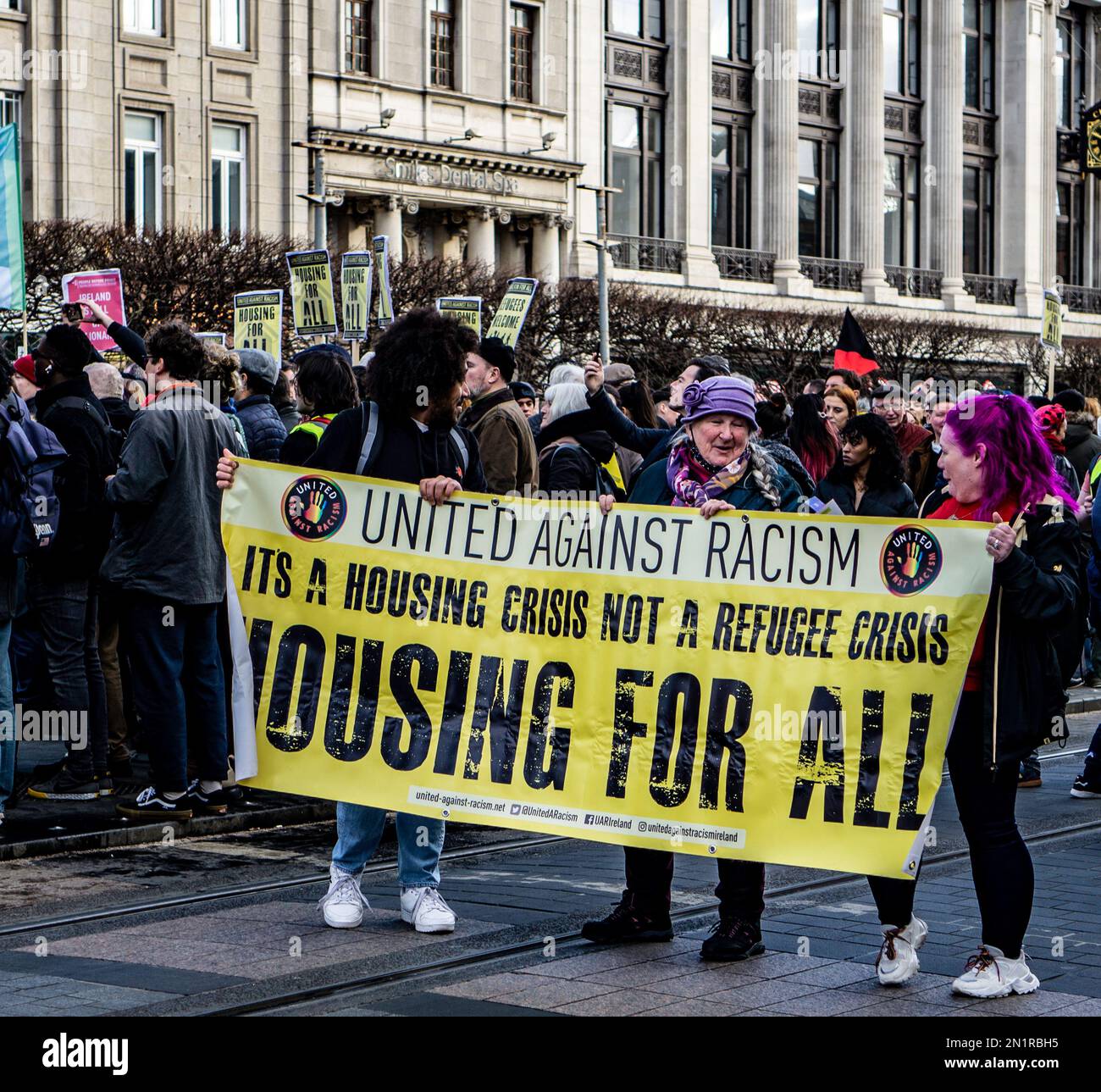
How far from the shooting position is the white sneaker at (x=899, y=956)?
6.13 metres

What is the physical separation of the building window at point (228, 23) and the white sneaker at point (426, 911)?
108 feet

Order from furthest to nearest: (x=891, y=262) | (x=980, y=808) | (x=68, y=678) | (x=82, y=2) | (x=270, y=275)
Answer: (x=891, y=262)
(x=82, y=2)
(x=270, y=275)
(x=68, y=678)
(x=980, y=808)

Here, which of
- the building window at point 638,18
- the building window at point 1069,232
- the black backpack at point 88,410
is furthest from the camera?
the building window at point 1069,232

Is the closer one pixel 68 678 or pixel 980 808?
pixel 980 808

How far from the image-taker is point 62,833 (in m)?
8.80

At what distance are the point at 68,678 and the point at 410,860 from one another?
10.6 ft

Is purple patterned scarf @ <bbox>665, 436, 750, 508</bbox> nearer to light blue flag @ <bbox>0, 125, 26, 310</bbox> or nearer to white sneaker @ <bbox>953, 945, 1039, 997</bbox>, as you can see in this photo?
white sneaker @ <bbox>953, 945, 1039, 997</bbox>

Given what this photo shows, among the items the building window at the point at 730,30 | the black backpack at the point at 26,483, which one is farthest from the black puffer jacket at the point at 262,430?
the building window at the point at 730,30

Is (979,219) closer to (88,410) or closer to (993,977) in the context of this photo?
(88,410)

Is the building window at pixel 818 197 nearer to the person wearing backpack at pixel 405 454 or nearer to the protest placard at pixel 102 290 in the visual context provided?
the protest placard at pixel 102 290

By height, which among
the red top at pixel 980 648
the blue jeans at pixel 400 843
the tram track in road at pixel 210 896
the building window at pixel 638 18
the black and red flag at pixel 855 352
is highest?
the building window at pixel 638 18

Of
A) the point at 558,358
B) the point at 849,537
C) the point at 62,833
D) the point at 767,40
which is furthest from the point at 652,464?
the point at 767,40

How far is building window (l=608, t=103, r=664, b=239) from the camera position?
47.6 meters
